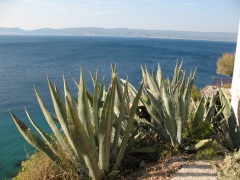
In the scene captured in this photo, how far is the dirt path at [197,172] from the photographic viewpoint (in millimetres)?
2307

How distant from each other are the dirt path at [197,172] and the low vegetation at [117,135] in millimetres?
78

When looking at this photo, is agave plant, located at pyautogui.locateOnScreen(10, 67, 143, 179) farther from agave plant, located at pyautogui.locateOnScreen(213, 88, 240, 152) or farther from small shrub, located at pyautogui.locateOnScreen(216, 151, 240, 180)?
agave plant, located at pyautogui.locateOnScreen(213, 88, 240, 152)

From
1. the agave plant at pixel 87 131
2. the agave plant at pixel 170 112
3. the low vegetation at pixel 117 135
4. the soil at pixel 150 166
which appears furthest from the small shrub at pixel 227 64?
the agave plant at pixel 87 131

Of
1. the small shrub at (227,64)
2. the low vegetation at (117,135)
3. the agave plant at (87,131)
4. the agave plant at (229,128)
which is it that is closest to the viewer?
the agave plant at (87,131)

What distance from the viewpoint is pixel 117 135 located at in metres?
2.45

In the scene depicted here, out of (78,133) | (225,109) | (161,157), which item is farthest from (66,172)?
(225,109)

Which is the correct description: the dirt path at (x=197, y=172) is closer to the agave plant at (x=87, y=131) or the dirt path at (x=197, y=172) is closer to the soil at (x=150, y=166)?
the soil at (x=150, y=166)

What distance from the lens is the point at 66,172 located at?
2342 millimetres

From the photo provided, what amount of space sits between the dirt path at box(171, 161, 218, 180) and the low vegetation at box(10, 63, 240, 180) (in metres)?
0.08

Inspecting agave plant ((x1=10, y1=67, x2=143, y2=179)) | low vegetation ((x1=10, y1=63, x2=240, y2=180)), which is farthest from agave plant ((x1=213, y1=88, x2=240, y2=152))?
agave plant ((x1=10, y1=67, x2=143, y2=179))

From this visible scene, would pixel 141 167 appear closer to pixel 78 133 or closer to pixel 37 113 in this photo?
pixel 78 133

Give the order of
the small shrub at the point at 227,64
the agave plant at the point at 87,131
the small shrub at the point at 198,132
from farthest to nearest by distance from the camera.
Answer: the small shrub at the point at 227,64 < the small shrub at the point at 198,132 < the agave plant at the point at 87,131

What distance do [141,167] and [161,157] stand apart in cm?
22

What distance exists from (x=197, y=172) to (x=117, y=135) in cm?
77
